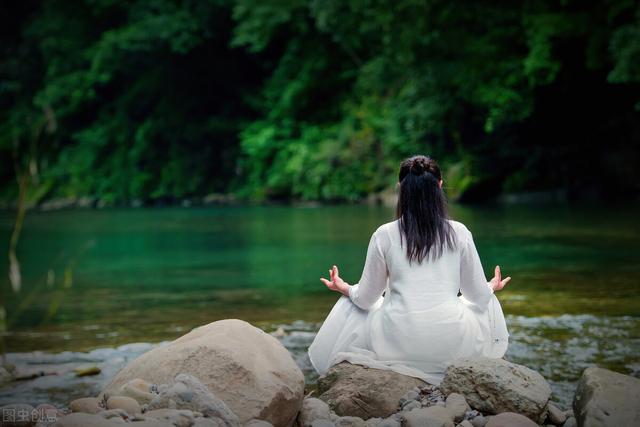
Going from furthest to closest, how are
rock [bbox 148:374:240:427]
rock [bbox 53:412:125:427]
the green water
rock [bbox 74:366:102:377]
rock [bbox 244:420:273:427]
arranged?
the green water < rock [bbox 74:366:102:377] < rock [bbox 244:420:273:427] < rock [bbox 148:374:240:427] < rock [bbox 53:412:125:427]

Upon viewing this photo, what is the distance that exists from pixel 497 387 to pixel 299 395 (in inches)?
34.1

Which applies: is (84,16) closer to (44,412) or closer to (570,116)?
(570,116)

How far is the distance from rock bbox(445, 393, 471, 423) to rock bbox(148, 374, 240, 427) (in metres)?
0.89

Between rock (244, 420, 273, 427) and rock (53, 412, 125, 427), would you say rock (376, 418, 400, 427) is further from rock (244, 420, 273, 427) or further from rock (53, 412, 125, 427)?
rock (53, 412, 125, 427)

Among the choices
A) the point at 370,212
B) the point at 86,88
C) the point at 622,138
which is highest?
the point at 86,88

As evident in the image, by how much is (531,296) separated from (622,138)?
15.5 m

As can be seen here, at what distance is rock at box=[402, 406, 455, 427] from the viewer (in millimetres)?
3105

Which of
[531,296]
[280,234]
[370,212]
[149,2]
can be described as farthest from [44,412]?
[149,2]

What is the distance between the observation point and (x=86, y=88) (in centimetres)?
3447

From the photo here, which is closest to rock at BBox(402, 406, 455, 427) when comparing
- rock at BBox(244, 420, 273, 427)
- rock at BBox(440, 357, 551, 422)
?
rock at BBox(440, 357, 551, 422)

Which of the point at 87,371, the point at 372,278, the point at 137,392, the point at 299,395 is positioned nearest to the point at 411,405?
the point at 299,395

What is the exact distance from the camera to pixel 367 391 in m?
3.63

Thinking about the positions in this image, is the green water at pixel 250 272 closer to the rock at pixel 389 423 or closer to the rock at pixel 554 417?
the rock at pixel 389 423

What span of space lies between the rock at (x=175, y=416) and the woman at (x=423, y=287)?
107 cm
